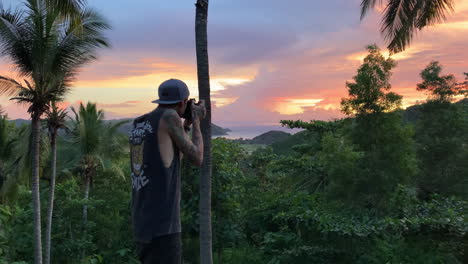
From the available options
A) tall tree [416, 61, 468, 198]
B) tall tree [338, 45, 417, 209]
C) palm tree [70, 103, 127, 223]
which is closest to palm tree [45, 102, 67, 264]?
palm tree [70, 103, 127, 223]

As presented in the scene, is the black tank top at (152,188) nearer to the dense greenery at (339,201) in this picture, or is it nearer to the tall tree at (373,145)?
the dense greenery at (339,201)

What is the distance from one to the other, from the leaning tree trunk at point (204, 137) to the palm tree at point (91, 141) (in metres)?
19.2

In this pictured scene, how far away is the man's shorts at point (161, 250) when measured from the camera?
2.52 metres

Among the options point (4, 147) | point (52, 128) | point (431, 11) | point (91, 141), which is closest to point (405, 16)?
point (431, 11)

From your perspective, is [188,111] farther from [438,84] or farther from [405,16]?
[438,84]

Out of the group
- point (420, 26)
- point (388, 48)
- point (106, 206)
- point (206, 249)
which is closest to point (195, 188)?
point (206, 249)

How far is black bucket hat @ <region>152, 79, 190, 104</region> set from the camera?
103 inches

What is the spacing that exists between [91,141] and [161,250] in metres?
23.5

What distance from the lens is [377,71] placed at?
10430mm

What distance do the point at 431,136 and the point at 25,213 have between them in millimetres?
17851

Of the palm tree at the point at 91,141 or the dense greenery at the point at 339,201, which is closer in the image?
the dense greenery at the point at 339,201

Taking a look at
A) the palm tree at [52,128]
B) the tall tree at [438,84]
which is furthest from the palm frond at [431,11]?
the palm tree at [52,128]

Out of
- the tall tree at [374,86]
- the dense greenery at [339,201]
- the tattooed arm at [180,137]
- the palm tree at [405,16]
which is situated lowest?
the dense greenery at [339,201]

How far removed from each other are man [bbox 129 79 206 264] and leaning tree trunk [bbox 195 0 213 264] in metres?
2.75
